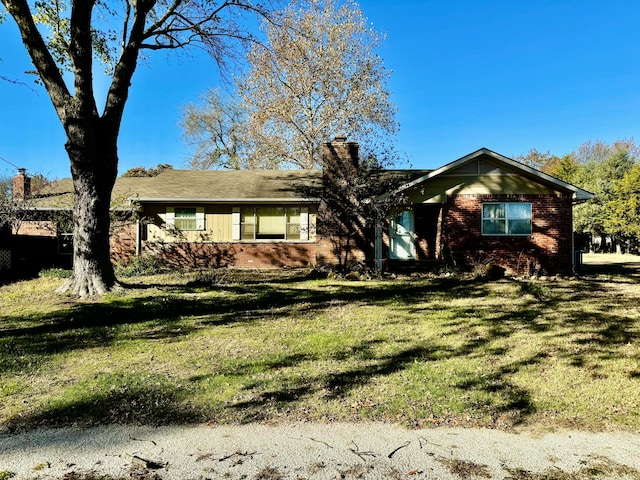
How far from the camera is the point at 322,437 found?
3828 mm

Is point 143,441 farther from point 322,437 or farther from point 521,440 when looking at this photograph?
point 521,440

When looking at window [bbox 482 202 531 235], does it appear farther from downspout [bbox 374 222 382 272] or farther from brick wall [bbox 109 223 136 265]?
brick wall [bbox 109 223 136 265]

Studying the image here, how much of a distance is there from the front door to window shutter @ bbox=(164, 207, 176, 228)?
904 cm

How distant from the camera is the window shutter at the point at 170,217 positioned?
18500 mm

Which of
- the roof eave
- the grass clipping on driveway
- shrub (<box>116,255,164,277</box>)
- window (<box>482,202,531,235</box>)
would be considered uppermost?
the roof eave

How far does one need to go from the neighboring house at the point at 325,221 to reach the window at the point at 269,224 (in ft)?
0.14

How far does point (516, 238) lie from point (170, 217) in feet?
44.3

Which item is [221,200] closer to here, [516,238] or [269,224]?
[269,224]

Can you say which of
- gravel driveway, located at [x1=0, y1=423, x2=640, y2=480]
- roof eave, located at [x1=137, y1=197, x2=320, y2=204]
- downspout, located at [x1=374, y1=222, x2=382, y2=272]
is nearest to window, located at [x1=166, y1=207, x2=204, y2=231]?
roof eave, located at [x1=137, y1=197, x2=320, y2=204]

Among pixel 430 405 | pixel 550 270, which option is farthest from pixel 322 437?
pixel 550 270

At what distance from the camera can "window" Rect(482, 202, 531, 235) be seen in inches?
595

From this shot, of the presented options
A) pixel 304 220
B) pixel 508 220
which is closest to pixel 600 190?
pixel 508 220

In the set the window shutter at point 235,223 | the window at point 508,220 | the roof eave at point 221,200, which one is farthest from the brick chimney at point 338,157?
the window at point 508,220

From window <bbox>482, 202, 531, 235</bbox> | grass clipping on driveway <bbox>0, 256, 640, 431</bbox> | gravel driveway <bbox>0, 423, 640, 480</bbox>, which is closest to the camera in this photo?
gravel driveway <bbox>0, 423, 640, 480</bbox>
